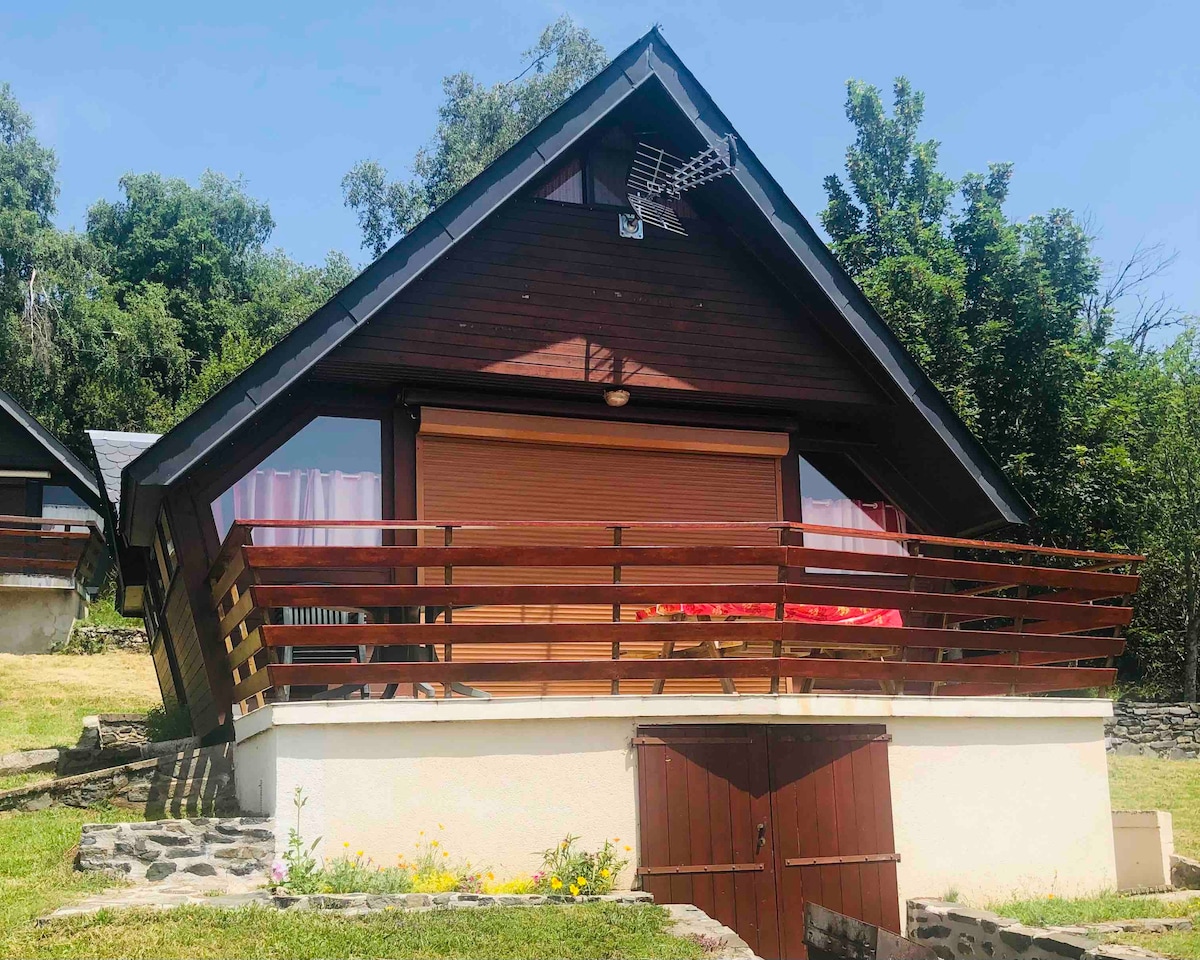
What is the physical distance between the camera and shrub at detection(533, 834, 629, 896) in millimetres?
8273

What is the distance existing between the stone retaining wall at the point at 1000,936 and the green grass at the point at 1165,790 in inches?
154

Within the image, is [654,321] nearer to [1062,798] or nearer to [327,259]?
[1062,798]

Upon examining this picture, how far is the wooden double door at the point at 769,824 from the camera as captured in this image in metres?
8.83

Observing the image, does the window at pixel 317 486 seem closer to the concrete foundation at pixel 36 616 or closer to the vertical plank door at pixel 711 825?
the vertical plank door at pixel 711 825

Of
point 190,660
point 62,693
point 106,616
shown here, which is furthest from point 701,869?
point 106,616

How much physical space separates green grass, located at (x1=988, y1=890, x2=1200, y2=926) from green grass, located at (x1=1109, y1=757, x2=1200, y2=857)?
2.86 m

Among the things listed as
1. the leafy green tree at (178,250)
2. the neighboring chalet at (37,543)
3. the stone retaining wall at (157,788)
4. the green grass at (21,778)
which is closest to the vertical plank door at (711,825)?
the stone retaining wall at (157,788)

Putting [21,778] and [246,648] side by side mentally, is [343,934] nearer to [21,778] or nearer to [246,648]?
[246,648]

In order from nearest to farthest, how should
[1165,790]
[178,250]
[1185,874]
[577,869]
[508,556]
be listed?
[577,869]
[508,556]
[1185,874]
[1165,790]
[178,250]

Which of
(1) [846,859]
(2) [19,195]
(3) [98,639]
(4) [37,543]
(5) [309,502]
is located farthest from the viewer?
(2) [19,195]

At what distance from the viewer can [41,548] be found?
1035 inches

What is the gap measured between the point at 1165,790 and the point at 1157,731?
13.9ft

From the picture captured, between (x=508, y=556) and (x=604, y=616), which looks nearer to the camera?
(x=508, y=556)

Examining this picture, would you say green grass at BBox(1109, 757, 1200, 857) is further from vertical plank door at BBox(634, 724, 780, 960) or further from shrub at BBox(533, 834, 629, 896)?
shrub at BBox(533, 834, 629, 896)
